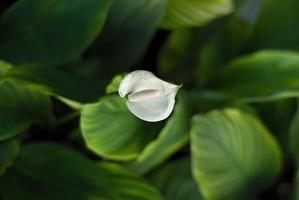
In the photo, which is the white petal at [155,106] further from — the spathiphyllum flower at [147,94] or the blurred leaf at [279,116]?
the blurred leaf at [279,116]

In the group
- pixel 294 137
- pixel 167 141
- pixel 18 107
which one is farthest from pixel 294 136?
pixel 18 107

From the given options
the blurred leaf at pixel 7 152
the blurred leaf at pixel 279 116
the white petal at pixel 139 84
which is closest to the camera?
the white petal at pixel 139 84

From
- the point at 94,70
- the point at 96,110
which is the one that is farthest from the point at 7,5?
the point at 96,110

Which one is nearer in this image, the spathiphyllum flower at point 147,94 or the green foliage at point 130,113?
the spathiphyllum flower at point 147,94

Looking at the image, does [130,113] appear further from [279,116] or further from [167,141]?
[279,116]

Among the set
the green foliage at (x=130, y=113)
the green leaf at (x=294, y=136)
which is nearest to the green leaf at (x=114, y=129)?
the green foliage at (x=130, y=113)

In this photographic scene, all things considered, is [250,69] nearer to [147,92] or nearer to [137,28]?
[137,28]

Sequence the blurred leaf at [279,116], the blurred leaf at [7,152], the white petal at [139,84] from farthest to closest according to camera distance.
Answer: the blurred leaf at [279,116]
the blurred leaf at [7,152]
the white petal at [139,84]
